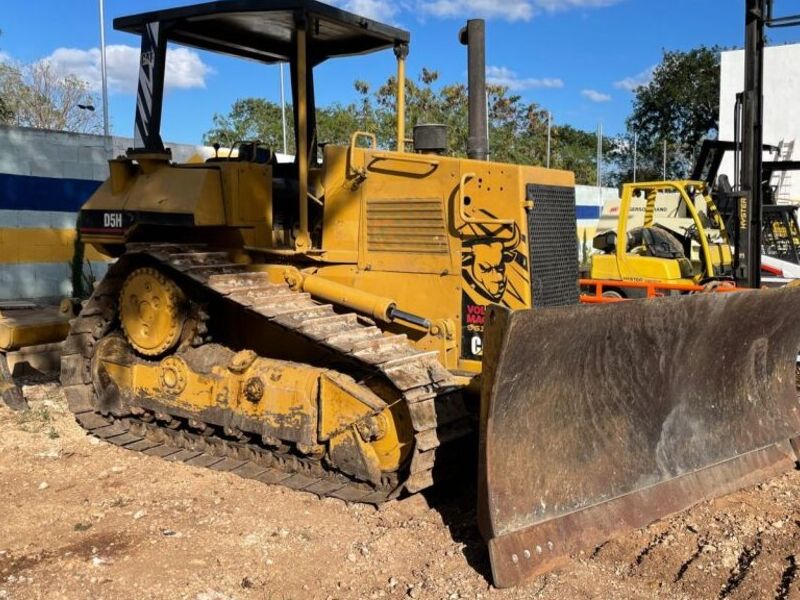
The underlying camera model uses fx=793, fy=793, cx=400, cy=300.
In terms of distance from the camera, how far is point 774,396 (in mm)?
5324

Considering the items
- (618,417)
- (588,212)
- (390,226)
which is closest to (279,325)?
(390,226)

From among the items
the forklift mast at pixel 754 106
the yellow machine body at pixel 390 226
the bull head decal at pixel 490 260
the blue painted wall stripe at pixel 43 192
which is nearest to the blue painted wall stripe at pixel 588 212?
the forklift mast at pixel 754 106

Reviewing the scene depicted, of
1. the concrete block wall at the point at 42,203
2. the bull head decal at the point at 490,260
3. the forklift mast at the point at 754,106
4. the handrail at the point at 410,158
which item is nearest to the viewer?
the bull head decal at the point at 490,260

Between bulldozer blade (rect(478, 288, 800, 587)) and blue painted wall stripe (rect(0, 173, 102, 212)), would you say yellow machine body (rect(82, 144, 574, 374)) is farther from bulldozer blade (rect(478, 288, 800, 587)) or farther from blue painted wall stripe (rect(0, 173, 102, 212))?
blue painted wall stripe (rect(0, 173, 102, 212))

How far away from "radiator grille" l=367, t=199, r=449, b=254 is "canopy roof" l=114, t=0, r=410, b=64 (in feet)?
4.19

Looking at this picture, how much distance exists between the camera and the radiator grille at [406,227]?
16.3 feet

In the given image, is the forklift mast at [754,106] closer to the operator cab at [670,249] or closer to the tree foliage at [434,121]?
the operator cab at [670,249]

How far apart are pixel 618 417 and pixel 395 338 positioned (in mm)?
1342

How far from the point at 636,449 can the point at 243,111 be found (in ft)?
117

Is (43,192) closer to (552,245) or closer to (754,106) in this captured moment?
(552,245)

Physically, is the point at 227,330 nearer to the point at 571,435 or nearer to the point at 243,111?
the point at 571,435

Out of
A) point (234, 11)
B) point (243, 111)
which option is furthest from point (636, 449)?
point (243, 111)

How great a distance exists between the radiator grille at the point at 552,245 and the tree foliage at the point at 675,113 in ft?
121

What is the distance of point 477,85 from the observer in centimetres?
516
